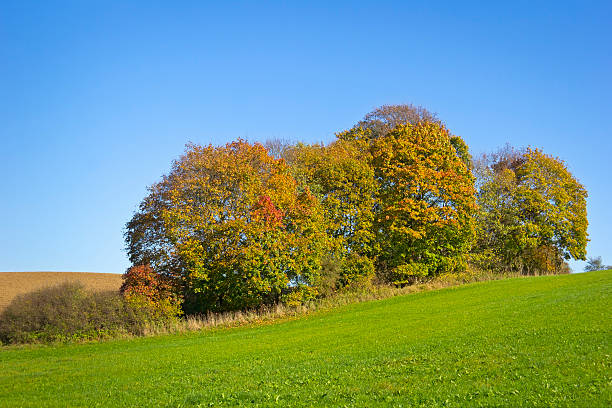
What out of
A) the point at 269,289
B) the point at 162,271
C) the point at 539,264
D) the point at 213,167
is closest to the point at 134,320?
the point at 162,271

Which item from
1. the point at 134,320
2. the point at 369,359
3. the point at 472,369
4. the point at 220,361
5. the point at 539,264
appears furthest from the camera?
the point at 539,264

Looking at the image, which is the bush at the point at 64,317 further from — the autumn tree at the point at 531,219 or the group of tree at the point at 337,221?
the autumn tree at the point at 531,219

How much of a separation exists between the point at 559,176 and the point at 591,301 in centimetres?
3701

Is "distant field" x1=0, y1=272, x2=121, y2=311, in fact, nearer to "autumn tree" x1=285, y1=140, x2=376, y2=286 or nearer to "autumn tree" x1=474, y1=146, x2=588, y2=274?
"autumn tree" x1=285, y1=140, x2=376, y2=286

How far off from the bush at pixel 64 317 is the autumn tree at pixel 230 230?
5.97 meters

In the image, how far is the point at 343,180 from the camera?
45031mm

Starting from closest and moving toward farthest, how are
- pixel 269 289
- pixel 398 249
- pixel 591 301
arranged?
pixel 591 301 < pixel 269 289 < pixel 398 249

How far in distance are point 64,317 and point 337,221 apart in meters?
23.0

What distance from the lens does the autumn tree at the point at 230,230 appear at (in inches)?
1446

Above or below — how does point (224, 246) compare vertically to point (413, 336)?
above

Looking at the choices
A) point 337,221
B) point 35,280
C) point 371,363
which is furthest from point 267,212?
point 35,280

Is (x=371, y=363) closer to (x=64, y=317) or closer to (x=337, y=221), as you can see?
(x=64, y=317)

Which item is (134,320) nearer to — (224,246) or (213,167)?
(224,246)

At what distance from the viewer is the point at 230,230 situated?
1453 inches
